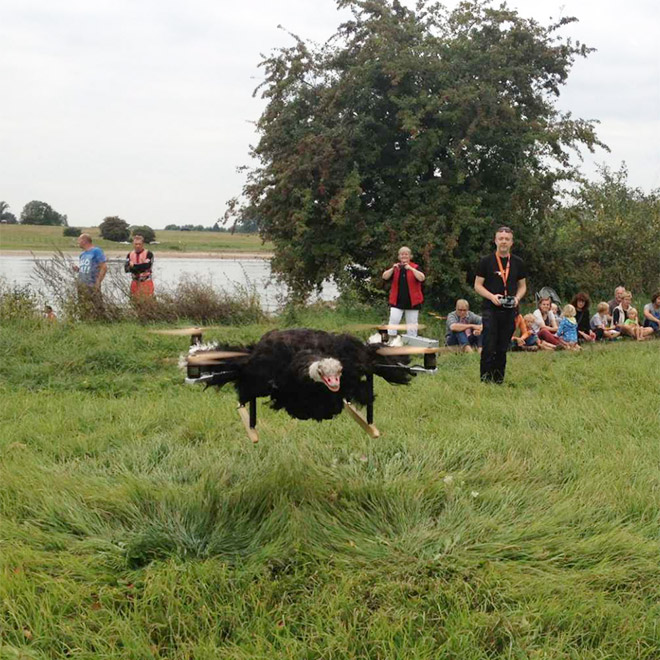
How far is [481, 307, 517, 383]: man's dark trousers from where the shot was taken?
8039 millimetres

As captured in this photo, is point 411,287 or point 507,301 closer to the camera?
point 507,301

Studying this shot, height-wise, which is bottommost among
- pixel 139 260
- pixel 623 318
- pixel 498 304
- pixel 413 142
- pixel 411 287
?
pixel 623 318

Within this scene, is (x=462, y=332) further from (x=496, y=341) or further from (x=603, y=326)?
(x=603, y=326)

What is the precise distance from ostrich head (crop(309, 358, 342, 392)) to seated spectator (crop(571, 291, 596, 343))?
9.92 m

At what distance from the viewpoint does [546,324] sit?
37.7ft

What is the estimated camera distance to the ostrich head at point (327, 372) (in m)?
3.37

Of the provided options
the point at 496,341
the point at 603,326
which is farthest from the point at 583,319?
the point at 496,341

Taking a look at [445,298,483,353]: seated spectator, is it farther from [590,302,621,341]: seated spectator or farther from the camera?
[590,302,621,341]: seated spectator

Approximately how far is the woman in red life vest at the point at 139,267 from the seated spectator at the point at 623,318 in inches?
341

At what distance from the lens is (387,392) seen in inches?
280

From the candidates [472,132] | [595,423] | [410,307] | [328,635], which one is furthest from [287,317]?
[328,635]

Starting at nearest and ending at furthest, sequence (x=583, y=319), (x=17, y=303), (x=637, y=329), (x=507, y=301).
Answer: (x=507, y=301)
(x=17, y=303)
(x=583, y=319)
(x=637, y=329)

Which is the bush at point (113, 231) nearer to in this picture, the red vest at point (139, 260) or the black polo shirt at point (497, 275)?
the red vest at point (139, 260)

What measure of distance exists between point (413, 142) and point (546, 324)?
469 centimetres
